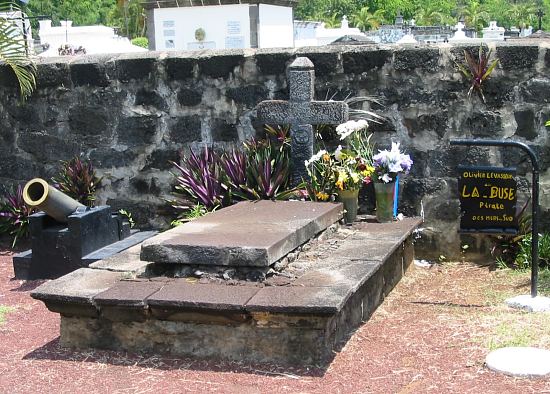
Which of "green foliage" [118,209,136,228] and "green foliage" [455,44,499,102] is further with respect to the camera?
"green foliage" [118,209,136,228]

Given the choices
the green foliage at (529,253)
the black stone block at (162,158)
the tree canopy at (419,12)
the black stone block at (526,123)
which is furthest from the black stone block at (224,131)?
the tree canopy at (419,12)

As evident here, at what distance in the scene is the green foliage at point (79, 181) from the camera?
7.66 metres

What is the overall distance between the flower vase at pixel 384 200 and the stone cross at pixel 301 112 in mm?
641

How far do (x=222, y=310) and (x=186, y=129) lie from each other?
10.8 ft

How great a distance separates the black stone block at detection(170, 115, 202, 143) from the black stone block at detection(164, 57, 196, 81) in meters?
0.38

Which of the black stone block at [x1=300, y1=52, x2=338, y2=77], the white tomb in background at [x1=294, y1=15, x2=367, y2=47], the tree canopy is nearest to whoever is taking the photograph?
the black stone block at [x1=300, y1=52, x2=338, y2=77]

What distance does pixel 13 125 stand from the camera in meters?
8.02

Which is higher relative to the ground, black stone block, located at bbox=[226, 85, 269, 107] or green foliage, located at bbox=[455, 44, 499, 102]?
green foliage, located at bbox=[455, 44, 499, 102]

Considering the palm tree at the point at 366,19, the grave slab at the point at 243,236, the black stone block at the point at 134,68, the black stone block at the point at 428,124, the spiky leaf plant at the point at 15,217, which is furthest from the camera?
the palm tree at the point at 366,19

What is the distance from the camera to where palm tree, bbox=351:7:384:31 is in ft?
251

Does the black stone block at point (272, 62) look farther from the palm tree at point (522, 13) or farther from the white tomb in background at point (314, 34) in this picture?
the palm tree at point (522, 13)

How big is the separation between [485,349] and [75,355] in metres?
2.43

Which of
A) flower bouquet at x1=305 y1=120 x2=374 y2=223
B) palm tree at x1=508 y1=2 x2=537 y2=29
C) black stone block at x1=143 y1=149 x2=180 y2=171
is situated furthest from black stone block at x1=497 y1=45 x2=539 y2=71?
palm tree at x1=508 y1=2 x2=537 y2=29

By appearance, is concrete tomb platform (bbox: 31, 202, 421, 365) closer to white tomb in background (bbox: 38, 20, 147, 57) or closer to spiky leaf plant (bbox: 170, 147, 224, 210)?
spiky leaf plant (bbox: 170, 147, 224, 210)
